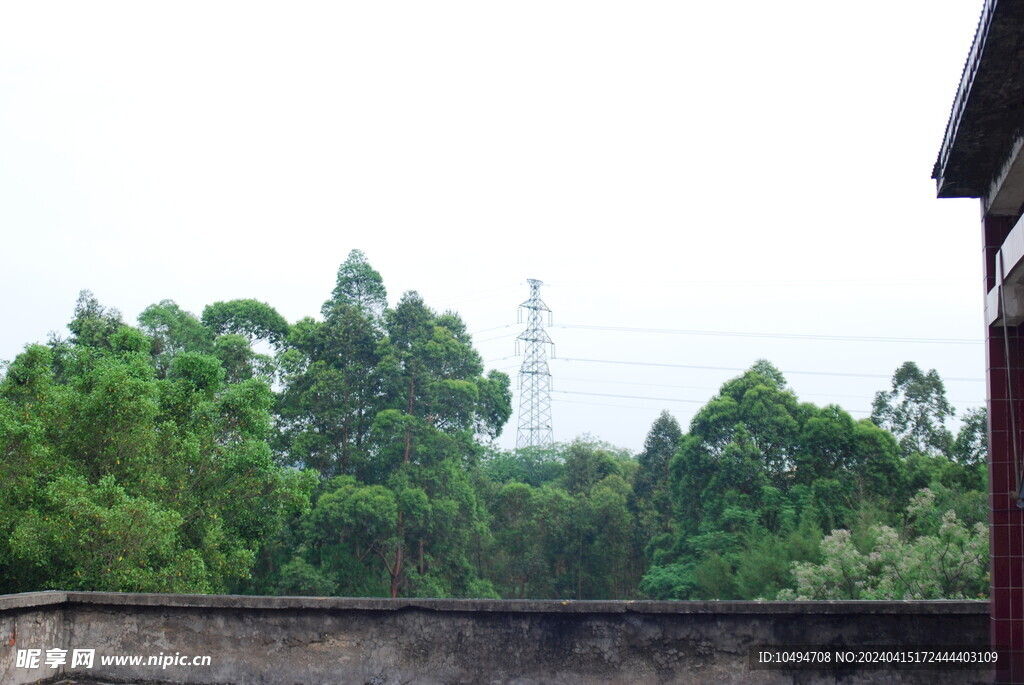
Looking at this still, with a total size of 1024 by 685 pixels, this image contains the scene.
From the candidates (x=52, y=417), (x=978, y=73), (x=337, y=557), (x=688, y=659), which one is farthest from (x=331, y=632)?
(x=337, y=557)

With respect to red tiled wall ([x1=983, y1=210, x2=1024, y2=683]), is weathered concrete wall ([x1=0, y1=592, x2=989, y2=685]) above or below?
below

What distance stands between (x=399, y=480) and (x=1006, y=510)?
2229cm

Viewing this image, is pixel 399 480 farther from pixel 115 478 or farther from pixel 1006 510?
pixel 1006 510

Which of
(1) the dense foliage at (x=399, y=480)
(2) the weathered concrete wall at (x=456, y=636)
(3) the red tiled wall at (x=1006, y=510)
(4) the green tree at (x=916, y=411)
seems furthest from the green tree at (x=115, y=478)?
(4) the green tree at (x=916, y=411)

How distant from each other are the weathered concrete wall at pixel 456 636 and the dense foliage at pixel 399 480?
181 inches

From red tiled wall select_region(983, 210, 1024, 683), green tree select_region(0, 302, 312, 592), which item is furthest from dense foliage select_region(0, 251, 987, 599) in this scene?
red tiled wall select_region(983, 210, 1024, 683)

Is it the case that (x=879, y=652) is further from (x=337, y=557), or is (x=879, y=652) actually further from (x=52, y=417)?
(x=337, y=557)

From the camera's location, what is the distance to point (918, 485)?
2339 cm

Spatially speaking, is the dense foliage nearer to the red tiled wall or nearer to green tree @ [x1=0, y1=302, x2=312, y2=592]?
green tree @ [x1=0, y1=302, x2=312, y2=592]

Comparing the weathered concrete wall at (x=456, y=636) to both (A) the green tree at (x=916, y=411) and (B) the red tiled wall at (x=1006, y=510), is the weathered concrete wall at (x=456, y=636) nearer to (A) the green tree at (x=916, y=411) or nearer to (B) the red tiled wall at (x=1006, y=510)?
(B) the red tiled wall at (x=1006, y=510)

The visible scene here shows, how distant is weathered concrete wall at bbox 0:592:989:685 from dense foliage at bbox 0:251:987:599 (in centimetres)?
461

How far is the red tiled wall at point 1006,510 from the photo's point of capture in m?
4.42

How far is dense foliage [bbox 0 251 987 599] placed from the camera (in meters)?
10.4

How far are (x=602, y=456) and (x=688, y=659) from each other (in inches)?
1268
